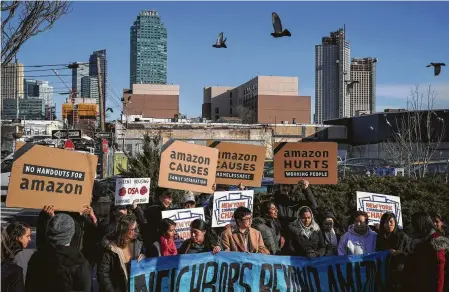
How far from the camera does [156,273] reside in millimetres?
6734

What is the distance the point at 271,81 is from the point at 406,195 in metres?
85.7

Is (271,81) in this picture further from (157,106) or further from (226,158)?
(226,158)

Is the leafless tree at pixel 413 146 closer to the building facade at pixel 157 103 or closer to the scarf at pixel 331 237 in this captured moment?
the scarf at pixel 331 237

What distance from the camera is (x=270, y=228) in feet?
25.7

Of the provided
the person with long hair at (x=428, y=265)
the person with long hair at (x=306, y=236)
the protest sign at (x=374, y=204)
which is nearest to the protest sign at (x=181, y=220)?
the person with long hair at (x=306, y=236)

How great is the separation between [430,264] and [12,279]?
4139mm

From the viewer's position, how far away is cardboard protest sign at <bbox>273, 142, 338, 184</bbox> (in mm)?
10195

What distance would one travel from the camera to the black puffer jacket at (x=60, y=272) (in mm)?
4492

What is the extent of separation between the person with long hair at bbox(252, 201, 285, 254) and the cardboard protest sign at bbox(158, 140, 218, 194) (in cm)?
145

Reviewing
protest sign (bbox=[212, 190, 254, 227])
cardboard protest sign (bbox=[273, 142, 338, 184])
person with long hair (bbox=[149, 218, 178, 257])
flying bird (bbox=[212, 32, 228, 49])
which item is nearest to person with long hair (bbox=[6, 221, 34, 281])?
person with long hair (bbox=[149, 218, 178, 257])

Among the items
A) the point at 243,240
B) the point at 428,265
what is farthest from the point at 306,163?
the point at 428,265

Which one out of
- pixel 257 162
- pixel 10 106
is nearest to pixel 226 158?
pixel 257 162

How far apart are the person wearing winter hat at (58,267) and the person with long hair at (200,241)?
230cm

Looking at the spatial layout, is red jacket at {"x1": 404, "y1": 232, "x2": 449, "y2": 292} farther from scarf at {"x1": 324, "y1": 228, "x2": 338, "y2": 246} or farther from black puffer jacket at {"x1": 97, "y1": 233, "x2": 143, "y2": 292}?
black puffer jacket at {"x1": 97, "y1": 233, "x2": 143, "y2": 292}
